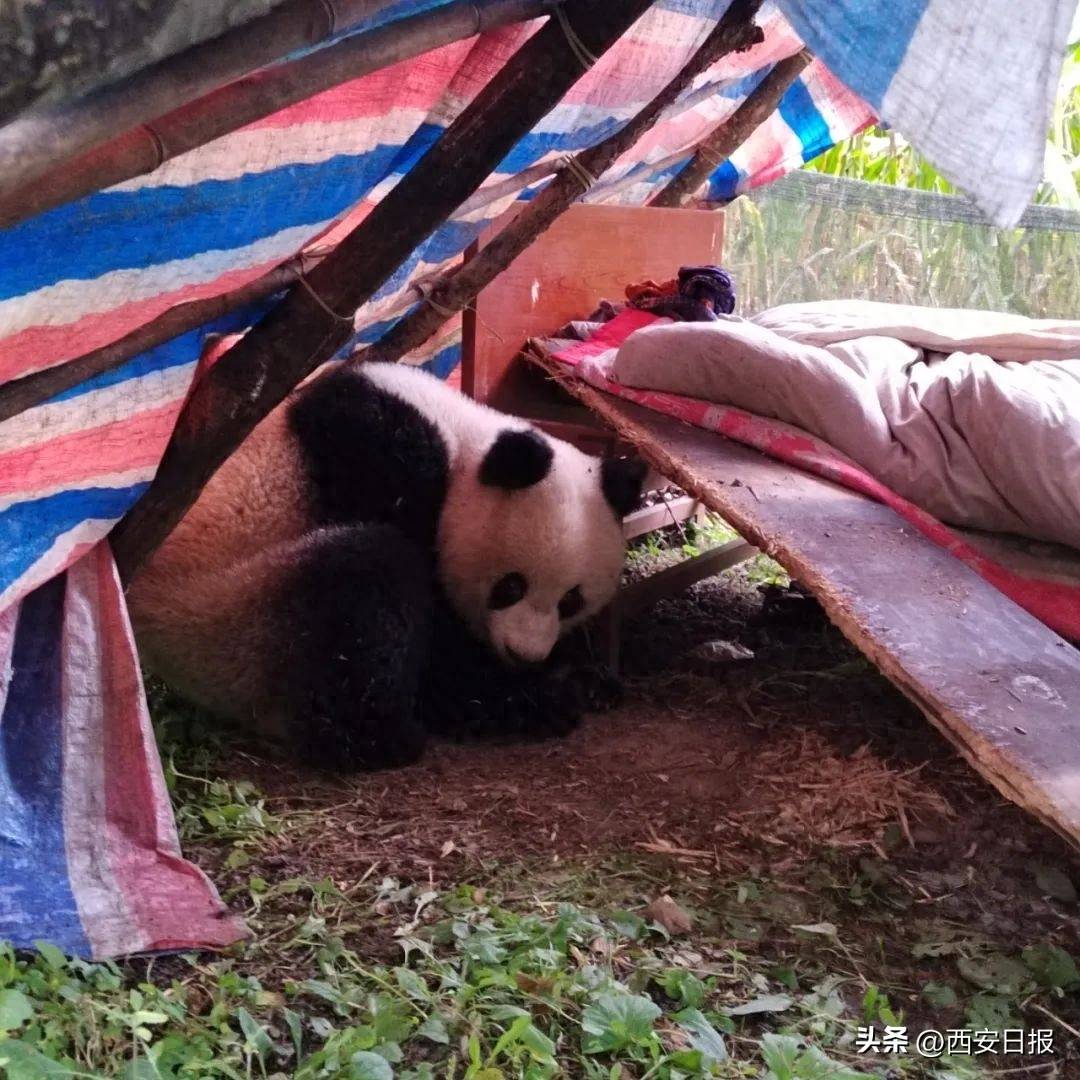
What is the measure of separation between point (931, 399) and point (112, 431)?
224cm

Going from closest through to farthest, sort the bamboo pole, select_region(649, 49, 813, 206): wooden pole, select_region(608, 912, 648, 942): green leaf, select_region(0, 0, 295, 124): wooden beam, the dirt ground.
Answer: select_region(0, 0, 295, 124): wooden beam < the bamboo pole < select_region(608, 912, 648, 942): green leaf < the dirt ground < select_region(649, 49, 813, 206): wooden pole

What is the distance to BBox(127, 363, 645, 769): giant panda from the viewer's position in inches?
119

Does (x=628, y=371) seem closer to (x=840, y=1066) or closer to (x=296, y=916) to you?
(x=296, y=916)

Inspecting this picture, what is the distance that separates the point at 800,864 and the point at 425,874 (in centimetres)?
82

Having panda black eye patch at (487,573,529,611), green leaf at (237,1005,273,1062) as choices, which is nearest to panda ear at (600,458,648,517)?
panda black eye patch at (487,573,529,611)

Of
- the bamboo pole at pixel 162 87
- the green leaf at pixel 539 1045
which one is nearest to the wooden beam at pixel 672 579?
the green leaf at pixel 539 1045

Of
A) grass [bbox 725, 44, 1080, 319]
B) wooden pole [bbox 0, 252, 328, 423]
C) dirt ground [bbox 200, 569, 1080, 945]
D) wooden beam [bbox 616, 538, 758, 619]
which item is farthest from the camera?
grass [bbox 725, 44, 1080, 319]

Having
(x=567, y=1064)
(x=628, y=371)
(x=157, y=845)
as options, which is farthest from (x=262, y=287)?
(x=567, y=1064)

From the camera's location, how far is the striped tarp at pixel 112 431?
1.96 metres

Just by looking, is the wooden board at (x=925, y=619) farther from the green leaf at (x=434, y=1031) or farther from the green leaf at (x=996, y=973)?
the green leaf at (x=434, y=1031)

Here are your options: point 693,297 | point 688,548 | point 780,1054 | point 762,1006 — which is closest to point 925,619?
point 762,1006

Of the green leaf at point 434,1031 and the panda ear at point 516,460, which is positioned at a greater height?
the panda ear at point 516,460

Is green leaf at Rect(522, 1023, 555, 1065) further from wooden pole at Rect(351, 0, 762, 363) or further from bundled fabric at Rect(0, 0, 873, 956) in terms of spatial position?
wooden pole at Rect(351, 0, 762, 363)

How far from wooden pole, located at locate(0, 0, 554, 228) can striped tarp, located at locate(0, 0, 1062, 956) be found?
0.07 meters
